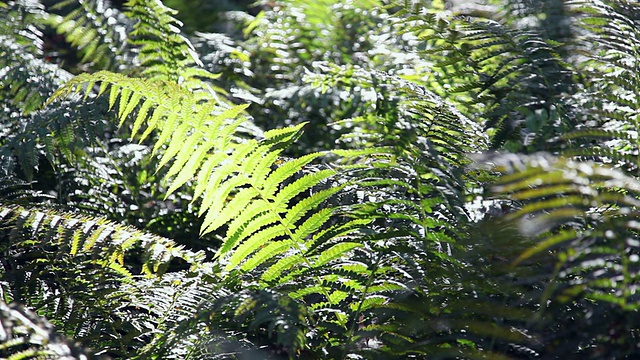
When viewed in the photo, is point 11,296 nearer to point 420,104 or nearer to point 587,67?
point 420,104

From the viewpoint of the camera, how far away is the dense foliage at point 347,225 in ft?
3.94

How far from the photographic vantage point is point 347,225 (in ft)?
5.18

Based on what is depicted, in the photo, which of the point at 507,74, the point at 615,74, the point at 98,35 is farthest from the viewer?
the point at 98,35

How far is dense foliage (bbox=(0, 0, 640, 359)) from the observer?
47.3 inches

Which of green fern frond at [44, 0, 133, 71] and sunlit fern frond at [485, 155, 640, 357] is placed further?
green fern frond at [44, 0, 133, 71]

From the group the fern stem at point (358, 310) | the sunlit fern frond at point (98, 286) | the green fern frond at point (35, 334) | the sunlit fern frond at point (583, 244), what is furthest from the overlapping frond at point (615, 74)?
the green fern frond at point (35, 334)

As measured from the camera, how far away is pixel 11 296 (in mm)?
1581

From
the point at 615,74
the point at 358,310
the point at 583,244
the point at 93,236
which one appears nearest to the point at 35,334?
the point at 93,236

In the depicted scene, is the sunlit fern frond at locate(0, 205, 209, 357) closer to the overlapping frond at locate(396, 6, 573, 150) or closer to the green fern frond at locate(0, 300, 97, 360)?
the green fern frond at locate(0, 300, 97, 360)

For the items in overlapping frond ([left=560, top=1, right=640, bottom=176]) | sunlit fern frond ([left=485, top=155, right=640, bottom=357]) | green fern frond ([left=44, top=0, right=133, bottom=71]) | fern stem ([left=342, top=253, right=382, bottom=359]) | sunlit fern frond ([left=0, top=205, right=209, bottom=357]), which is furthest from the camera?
green fern frond ([left=44, top=0, right=133, bottom=71])

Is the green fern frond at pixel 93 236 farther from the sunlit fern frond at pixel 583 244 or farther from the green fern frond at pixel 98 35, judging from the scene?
the green fern frond at pixel 98 35

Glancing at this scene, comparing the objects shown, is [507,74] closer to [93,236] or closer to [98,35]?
[93,236]

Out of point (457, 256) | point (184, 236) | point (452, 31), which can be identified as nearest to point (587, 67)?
point (452, 31)

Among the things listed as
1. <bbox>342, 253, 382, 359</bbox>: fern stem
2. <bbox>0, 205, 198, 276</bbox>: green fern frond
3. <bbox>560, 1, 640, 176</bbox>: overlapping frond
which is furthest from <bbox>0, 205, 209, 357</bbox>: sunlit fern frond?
<bbox>560, 1, 640, 176</bbox>: overlapping frond
